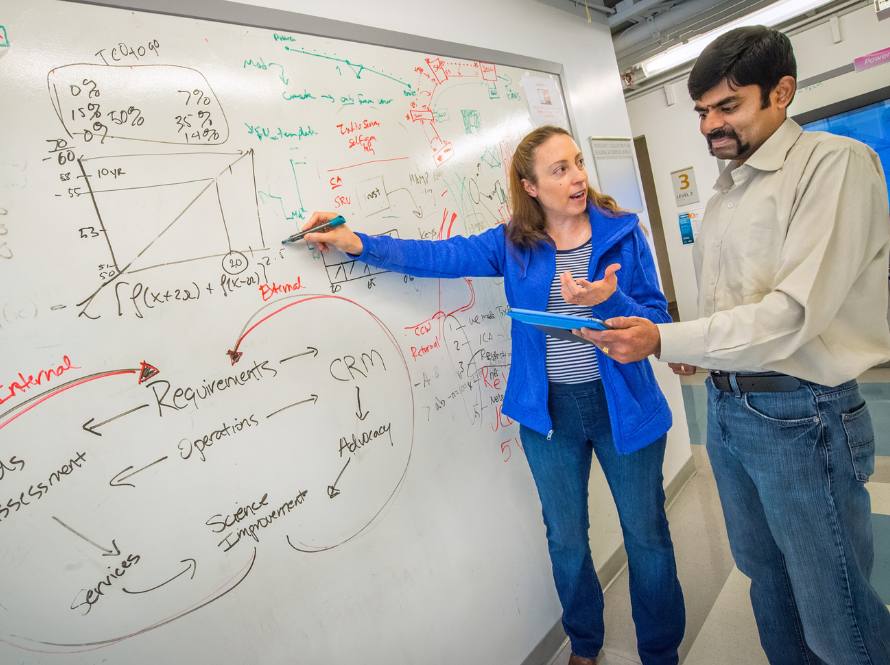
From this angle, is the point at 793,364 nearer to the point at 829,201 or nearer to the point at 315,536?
the point at 829,201

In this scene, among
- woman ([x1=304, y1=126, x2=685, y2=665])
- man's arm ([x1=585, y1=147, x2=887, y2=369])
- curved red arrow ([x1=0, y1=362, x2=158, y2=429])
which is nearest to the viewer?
curved red arrow ([x1=0, y1=362, x2=158, y2=429])

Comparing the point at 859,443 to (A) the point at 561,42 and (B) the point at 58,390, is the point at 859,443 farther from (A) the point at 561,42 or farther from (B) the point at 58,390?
(A) the point at 561,42

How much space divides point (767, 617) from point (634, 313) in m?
0.88

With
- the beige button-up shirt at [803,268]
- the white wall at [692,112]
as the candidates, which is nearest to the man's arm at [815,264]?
the beige button-up shirt at [803,268]

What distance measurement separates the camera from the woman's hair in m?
1.50

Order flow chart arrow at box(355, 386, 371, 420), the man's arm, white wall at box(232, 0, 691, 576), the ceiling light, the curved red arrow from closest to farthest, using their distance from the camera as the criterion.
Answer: the curved red arrow < the man's arm < flow chart arrow at box(355, 386, 371, 420) < white wall at box(232, 0, 691, 576) < the ceiling light

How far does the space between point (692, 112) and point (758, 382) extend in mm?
4513

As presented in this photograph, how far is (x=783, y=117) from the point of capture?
1146mm

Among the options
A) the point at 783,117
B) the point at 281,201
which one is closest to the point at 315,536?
the point at 281,201

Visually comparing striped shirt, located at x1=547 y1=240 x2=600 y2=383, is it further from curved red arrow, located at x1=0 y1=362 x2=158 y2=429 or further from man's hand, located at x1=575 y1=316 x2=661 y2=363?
curved red arrow, located at x1=0 y1=362 x2=158 y2=429

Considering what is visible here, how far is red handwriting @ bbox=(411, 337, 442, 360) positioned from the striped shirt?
34cm

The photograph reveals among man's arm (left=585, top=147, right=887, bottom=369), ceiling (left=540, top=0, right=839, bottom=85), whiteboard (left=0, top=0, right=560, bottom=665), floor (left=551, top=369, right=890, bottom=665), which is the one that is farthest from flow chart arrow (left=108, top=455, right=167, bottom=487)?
ceiling (left=540, top=0, right=839, bottom=85)

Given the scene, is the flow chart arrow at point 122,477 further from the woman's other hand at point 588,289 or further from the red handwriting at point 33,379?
the woman's other hand at point 588,289

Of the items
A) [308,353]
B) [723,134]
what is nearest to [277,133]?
[308,353]
